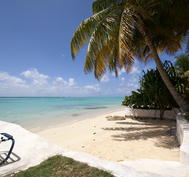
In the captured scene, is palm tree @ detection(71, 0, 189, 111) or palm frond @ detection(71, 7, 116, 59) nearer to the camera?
palm tree @ detection(71, 0, 189, 111)

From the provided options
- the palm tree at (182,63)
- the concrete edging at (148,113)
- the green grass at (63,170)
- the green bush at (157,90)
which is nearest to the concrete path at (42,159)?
the green grass at (63,170)

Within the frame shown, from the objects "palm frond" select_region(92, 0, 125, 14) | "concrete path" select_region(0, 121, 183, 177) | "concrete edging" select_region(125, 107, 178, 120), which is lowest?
"concrete path" select_region(0, 121, 183, 177)

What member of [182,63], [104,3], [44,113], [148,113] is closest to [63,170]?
[104,3]

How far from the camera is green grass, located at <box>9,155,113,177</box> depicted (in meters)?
2.16

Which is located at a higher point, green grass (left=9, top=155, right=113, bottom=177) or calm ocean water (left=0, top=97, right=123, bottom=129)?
green grass (left=9, top=155, right=113, bottom=177)

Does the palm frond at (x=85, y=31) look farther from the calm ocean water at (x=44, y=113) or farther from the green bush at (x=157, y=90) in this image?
the calm ocean water at (x=44, y=113)

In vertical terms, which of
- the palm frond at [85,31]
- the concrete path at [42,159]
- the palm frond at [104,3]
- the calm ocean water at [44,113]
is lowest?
the calm ocean water at [44,113]

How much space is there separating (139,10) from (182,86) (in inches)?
196

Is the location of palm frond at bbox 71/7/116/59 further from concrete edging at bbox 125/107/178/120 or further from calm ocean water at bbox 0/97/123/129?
calm ocean water at bbox 0/97/123/129

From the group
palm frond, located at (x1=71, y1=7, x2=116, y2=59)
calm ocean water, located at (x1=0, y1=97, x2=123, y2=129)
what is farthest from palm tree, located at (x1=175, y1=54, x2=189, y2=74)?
calm ocean water, located at (x1=0, y1=97, x2=123, y2=129)

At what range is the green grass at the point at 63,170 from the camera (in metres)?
2.16

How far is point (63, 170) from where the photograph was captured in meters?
2.29

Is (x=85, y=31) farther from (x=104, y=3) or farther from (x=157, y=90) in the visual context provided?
(x=157, y=90)

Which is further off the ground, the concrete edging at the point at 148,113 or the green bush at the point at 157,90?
the green bush at the point at 157,90
